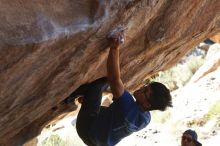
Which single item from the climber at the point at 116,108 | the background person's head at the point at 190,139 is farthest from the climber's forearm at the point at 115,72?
the background person's head at the point at 190,139

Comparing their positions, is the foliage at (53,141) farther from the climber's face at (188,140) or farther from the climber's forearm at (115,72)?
the climber's forearm at (115,72)

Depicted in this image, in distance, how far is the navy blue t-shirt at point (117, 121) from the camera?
4258 mm

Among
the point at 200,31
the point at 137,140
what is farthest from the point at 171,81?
the point at 200,31

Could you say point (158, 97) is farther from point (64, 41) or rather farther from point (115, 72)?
point (64, 41)

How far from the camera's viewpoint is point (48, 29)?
3578mm

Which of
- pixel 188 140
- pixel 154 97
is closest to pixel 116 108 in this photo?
pixel 154 97

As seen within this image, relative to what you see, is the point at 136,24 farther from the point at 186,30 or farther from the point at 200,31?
the point at 200,31

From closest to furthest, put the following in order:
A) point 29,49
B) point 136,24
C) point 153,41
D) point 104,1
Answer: point 29,49
point 104,1
point 136,24
point 153,41

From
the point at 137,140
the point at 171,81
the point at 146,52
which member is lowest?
the point at 171,81

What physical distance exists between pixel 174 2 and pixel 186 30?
3.17ft

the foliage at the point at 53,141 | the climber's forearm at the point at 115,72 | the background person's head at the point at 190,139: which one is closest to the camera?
the climber's forearm at the point at 115,72

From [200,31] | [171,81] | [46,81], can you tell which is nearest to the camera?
[46,81]

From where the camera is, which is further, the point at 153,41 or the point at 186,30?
the point at 186,30

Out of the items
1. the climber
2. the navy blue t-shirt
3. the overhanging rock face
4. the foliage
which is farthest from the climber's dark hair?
the foliage
